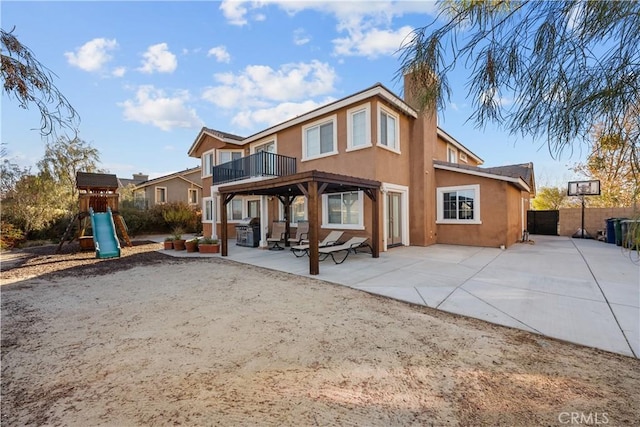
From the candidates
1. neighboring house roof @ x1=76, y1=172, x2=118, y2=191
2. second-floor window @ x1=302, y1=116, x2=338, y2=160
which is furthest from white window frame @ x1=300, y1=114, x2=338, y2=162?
neighboring house roof @ x1=76, y1=172, x2=118, y2=191

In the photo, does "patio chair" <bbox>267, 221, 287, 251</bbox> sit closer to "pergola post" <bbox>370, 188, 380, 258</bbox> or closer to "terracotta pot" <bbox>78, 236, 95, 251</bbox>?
"pergola post" <bbox>370, 188, 380, 258</bbox>

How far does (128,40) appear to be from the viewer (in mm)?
5500

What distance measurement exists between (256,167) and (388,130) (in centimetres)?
570

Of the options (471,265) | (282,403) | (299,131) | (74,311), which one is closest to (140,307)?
(74,311)

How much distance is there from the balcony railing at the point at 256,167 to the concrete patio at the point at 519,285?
4115 mm

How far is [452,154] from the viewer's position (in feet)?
55.0

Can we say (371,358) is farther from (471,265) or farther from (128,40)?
(128,40)

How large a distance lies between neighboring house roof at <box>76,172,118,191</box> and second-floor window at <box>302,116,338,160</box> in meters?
9.11

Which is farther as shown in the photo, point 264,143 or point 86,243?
point 264,143

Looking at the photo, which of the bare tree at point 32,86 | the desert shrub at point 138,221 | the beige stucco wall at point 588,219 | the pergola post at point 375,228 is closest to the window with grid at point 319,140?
the pergola post at point 375,228

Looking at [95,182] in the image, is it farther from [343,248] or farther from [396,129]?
[396,129]

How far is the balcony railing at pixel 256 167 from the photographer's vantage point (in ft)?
39.4

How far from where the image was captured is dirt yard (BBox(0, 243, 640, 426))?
2.18 meters

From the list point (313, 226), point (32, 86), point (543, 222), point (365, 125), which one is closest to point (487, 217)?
point (365, 125)
